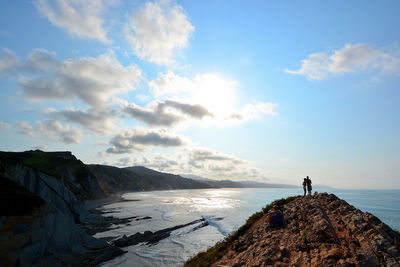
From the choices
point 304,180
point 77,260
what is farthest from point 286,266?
point 77,260

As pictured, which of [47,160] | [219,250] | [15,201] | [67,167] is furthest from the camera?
[67,167]

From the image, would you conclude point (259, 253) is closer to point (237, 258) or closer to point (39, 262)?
point (237, 258)

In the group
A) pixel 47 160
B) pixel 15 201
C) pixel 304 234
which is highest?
pixel 47 160

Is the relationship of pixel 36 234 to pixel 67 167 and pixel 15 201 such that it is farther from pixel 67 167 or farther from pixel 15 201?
pixel 67 167

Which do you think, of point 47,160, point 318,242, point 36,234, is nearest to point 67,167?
point 47,160

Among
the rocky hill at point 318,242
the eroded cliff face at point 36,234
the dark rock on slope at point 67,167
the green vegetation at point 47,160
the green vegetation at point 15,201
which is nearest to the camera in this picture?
the rocky hill at point 318,242

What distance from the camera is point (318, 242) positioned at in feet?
33.6

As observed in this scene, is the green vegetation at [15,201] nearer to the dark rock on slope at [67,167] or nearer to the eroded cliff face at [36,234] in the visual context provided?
the eroded cliff face at [36,234]

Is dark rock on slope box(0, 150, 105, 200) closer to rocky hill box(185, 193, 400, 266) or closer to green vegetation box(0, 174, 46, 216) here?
green vegetation box(0, 174, 46, 216)

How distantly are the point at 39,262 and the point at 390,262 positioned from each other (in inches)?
940

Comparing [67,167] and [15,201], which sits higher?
[67,167]

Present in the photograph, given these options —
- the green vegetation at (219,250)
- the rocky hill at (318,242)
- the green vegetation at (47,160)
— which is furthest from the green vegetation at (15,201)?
the green vegetation at (47,160)

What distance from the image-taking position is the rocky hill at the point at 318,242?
8023 millimetres

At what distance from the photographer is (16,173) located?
29.9 m
